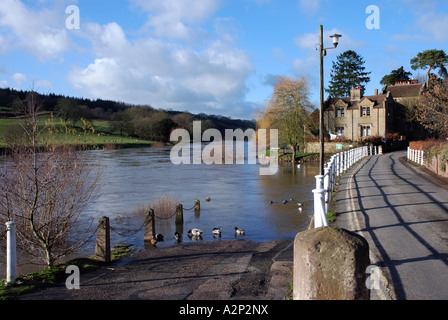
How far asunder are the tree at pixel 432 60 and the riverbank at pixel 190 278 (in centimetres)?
6750

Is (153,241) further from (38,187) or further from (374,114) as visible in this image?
(374,114)

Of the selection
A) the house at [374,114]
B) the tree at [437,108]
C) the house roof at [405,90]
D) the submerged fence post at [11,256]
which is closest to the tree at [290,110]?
the house at [374,114]

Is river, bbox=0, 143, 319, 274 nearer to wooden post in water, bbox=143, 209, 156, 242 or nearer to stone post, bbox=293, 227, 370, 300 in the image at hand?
wooden post in water, bbox=143, 209, 156, 242

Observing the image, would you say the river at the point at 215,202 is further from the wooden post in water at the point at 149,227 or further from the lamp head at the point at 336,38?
the lamp head at the point at 336,38

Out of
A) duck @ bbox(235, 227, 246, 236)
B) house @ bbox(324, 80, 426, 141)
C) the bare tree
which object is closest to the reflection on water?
duck @ bbox(235, 227, 246, 236)

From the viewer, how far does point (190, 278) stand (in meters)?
7.67

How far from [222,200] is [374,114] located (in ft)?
145

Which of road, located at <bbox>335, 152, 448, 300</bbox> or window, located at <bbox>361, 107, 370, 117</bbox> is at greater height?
window, located at <bbox>361, 107, 370, 117</bbox>

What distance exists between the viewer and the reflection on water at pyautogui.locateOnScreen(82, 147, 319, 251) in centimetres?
1534

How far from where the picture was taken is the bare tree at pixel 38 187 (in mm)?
9664

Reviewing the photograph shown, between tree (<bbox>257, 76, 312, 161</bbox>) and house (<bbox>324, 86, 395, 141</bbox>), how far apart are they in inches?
443
